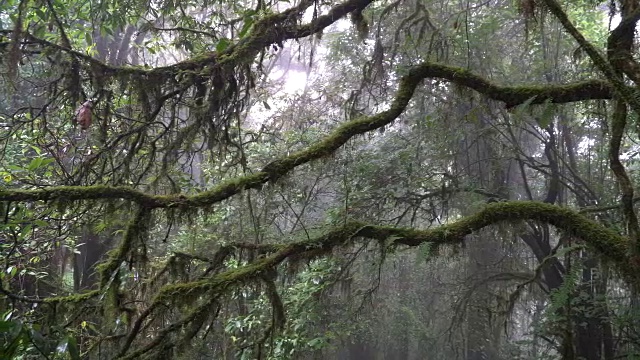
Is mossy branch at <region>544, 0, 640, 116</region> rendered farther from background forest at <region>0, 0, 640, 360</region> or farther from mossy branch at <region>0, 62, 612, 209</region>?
mossy branch at <region>0, 62, 612, 209</region>

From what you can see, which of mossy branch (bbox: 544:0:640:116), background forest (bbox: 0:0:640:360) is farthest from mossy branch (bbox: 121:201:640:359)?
mossy branch (bbox: 544:0:640:116)

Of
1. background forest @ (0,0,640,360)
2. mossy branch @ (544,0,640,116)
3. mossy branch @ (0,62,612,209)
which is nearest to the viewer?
mossy branch @ (544,0,640,116)

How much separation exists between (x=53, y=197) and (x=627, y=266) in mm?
2563

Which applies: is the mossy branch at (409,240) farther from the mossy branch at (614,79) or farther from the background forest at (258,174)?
the mossy branch at (614,79)

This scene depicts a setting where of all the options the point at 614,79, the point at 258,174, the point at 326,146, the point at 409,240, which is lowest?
the point at 409,240

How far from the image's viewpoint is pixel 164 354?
2.25m

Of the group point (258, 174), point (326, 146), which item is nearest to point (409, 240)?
point (326, 146)

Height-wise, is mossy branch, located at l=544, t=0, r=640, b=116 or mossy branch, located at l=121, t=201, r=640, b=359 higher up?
mossy branch, located at l=544, t=0, r=640, b=116

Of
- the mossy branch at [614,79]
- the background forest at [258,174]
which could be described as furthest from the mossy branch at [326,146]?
the mossy branch at [614,79]

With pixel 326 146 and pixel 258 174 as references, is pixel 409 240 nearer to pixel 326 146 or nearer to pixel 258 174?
pixel 326 146

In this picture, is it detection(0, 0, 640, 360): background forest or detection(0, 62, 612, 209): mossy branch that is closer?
detection(0, 62, 612, 209): mossy branch

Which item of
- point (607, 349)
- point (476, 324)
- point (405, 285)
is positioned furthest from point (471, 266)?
point (607, 349)

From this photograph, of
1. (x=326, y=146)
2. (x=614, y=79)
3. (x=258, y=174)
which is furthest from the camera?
(x=326, y=146)

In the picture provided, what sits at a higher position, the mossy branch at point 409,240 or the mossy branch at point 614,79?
the mossy branch at point 614,79
